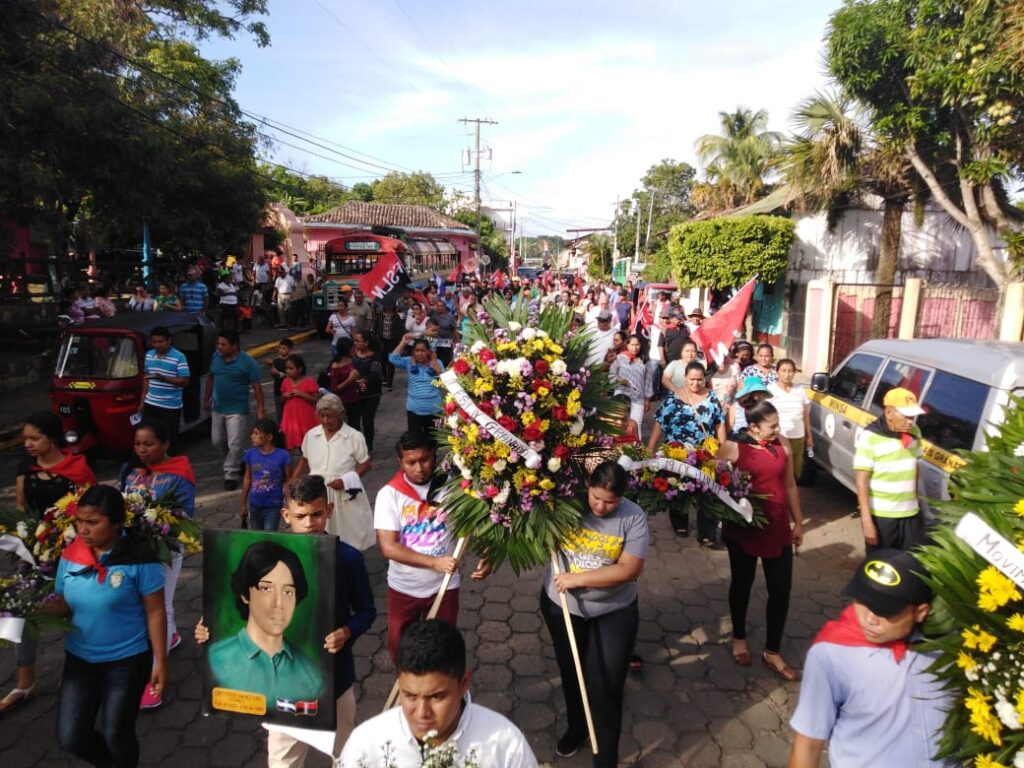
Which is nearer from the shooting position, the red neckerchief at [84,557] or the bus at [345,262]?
the red neckerchief at [84,557]

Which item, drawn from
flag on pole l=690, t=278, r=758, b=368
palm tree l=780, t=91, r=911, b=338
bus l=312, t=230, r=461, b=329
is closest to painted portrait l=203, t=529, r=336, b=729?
flag on pole l=690, t=278, r=758, b=368

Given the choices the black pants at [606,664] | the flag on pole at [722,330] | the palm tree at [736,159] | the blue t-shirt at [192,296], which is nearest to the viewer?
the black pants at [606,664]

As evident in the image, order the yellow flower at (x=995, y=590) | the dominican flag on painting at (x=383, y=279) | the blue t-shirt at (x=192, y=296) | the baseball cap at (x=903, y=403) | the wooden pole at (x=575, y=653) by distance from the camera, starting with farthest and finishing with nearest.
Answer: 1. the blue t-shirt at (x=192, y=296)
2. the dominican flag on painting at (x=383, y=279)
3. the baseball cap at (x=903, y=403)
4. the wooden pole at (x=575, y=653)
5. the yellow flower at (x=995, y=590)

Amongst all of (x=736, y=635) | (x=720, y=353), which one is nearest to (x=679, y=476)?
(x=736, y=635)

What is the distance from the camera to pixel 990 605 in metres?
1.97

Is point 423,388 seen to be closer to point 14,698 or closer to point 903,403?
point 14,698

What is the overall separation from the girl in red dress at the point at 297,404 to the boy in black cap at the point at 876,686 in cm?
480

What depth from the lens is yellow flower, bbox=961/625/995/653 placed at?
1992mm

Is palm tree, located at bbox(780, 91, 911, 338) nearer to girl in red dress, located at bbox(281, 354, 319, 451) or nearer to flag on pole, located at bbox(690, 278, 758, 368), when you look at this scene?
flag on pole, located at bbox(690, 278, 758, 368)

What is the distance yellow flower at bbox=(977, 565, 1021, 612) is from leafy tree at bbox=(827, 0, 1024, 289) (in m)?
9.31

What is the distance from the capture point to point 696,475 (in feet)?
14.1

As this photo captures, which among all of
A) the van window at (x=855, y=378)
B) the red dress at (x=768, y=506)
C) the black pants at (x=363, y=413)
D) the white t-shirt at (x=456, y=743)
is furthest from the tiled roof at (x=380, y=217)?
the white t-shirt at (x=456, y=743)

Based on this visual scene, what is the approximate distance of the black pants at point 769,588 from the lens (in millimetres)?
4344

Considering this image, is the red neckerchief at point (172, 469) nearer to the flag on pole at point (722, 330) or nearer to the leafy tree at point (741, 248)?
the flag on pole at point (722, 330)
